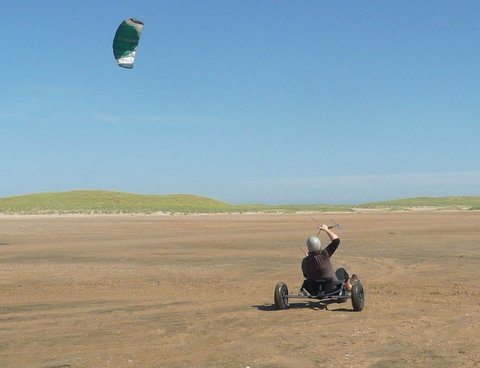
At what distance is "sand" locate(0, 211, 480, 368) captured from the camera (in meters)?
7.15

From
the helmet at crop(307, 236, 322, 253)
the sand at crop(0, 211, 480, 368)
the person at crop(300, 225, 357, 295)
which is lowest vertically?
the sand at crop(0, 211, 480, 368)

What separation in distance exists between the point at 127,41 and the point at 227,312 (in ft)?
29.1

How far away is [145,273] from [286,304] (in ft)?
20.2

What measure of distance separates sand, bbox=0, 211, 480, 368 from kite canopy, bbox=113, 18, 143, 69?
17.1 feet

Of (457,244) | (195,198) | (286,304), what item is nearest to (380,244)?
(457,244)

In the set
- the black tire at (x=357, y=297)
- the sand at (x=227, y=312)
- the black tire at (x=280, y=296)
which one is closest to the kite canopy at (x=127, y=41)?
the sand at (x=227, y=312)

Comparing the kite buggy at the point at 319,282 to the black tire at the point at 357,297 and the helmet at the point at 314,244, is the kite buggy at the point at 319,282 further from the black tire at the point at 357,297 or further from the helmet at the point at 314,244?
the black tire at the point at 357,297

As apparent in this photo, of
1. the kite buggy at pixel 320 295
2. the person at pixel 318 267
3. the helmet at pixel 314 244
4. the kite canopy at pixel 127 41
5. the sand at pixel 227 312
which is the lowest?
the sand at pixel 227 312

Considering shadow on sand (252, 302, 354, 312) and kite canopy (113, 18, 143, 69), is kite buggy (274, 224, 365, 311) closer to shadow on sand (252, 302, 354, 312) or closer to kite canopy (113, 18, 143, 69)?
shadow on sand (252, 302, 354, 312)

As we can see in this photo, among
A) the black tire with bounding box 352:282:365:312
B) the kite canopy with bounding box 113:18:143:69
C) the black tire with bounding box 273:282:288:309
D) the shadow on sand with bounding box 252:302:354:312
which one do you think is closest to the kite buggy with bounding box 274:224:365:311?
the black tire with bounding box 273:282:288:309

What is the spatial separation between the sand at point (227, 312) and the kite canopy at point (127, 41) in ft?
17.1

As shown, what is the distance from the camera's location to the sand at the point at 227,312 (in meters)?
7.15

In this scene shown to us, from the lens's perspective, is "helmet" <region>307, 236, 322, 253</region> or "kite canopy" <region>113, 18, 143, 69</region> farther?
"kite canopy" <region>113, 18, 143, 69</region>

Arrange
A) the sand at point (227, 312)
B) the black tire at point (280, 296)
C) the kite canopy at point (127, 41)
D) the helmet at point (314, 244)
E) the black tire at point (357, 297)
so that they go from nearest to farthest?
the sand at point (227, 312)
the black tire at point (357, 297)
the black tire at point (280, 296)
the helmet at point (314, 244)
the kite canopy at point (127, 41)
